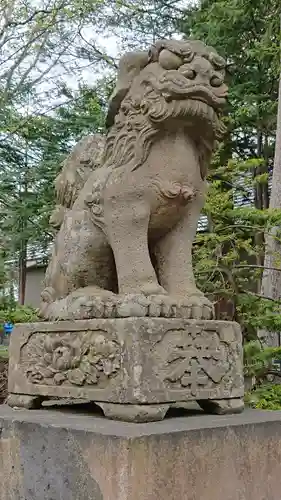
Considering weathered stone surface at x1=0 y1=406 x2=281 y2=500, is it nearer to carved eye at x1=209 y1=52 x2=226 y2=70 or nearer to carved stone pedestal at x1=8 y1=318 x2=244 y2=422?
carved stone pedestal at x1=8 y1=318 x2=244 y2=422

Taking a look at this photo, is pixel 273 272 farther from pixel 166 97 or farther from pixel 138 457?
pixel 138 457

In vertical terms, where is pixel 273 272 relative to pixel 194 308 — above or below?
above

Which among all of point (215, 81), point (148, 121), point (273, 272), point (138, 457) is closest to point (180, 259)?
point (148, 121)

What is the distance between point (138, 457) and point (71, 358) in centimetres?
58

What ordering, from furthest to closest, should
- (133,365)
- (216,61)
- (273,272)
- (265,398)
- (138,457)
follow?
1. (273,272)
2. (265,398)
3. (216,61)
4. (133,365)
5. (138,457)

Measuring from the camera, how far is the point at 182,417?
2.22 metres

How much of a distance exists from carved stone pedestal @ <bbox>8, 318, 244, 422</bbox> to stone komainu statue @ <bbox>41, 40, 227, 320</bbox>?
0.07 meters

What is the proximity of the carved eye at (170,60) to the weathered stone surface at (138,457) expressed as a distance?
132cm

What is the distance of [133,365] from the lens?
2.05 metres

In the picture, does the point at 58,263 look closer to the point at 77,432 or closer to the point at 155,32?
the point at 77,432

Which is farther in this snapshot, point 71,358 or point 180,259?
point 180,259

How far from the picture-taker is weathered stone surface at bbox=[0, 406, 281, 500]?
6.01 ft

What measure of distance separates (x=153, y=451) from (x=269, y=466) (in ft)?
2.04

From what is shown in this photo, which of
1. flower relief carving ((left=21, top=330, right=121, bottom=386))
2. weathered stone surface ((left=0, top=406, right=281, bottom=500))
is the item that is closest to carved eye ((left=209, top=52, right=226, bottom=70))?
flower relief carving ((left=21, top=330, right=121, bottom=386))
